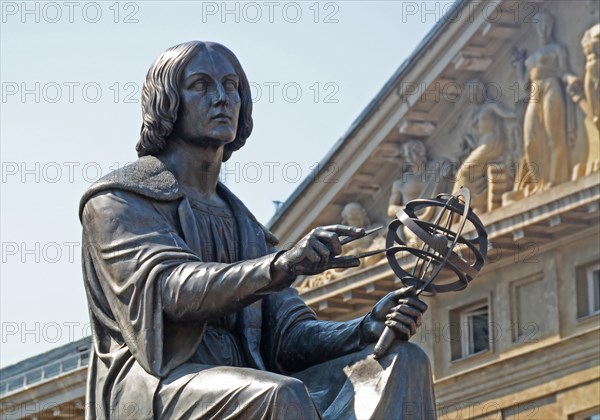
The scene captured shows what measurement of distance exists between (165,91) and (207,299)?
112cm

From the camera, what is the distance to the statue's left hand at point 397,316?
41.9 feet

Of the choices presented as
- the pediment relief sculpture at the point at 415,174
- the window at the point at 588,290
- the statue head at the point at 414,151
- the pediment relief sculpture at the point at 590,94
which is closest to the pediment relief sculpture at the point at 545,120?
the pediment relief sculpture at the point at 590,94

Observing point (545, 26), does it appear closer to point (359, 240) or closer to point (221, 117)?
point (359, 240)

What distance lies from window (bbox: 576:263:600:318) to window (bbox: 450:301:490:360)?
2.47 m

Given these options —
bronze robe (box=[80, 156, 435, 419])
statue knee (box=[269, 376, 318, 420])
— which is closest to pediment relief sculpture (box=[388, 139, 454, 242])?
bronze robe (box=[80, 156, 435, 419])

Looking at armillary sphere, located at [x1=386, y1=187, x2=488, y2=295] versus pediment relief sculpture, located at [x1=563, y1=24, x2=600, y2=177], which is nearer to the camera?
armillary sphere, located at [x1=386, y1=187, x2=488, y2=295]

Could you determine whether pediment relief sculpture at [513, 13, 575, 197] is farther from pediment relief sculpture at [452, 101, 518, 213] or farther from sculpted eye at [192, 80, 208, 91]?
sculpted eye at [192, 80, 208, 91]

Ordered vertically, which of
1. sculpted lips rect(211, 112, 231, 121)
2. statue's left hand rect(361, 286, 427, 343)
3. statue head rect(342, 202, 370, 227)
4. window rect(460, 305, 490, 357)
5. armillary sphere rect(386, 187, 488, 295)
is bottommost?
window rect(460, 305, 490, 357)

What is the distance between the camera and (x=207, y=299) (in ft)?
41.4

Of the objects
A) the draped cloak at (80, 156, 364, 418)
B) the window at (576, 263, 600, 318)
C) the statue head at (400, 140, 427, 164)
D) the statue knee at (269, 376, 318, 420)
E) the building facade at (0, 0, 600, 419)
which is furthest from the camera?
the statue head at (400, 140, 427, 164)

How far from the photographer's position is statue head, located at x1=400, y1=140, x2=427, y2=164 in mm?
55094

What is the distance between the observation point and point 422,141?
2168 inches

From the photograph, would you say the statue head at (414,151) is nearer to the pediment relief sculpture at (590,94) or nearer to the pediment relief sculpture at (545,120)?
the pediment relief sculpture at (545,120)

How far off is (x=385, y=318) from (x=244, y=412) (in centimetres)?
93
